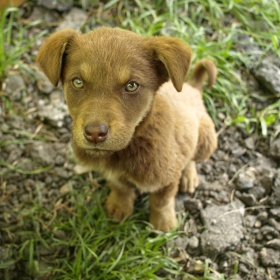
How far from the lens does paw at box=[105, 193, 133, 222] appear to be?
4.14m

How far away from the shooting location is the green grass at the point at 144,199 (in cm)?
388

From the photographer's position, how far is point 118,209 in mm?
4172

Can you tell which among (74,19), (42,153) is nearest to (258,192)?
(42,153)

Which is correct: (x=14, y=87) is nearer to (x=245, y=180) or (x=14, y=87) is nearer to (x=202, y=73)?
(x=202, y=73)

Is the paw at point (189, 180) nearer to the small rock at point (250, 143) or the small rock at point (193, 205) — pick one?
the small rock at point (193, 205)

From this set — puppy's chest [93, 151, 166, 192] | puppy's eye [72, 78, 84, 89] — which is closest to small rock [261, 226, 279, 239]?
puppy's chest [93, 151, 166, 192]

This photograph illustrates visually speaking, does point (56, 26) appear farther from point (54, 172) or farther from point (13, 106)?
point (54, 172)

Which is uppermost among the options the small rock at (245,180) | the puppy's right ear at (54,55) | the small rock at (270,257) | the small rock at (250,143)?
the puppy's right ear at (54,55)

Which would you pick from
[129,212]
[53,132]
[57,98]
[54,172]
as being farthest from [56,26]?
[129,212]

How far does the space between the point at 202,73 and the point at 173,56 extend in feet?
5.27

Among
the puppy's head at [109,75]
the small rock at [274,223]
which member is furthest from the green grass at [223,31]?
the puppy's head at [109,75]

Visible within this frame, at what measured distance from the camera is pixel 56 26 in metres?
5.47

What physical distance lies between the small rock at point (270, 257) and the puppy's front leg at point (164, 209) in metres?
0.87

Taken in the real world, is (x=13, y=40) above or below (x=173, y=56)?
below
